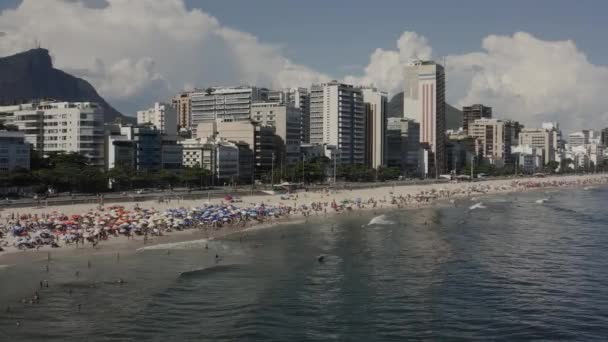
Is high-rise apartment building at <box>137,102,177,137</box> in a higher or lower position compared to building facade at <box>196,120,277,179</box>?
higher

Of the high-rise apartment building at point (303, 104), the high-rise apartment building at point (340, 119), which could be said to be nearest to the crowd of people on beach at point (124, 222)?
the high-rise apartment building at point (340, 119)

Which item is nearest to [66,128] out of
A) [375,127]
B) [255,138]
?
[255,138]

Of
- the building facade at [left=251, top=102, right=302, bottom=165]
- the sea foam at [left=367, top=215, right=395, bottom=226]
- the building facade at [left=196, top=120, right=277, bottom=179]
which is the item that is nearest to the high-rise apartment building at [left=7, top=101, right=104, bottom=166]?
the building facade at [left=196, top=120, right=277, bottom=179]

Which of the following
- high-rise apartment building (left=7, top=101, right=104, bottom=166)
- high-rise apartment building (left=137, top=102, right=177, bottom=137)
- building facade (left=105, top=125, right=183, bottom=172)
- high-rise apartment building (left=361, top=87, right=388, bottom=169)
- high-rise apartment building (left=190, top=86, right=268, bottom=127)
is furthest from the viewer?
high-rise apartment building (left=361, top=87, right=388, bottom=169)

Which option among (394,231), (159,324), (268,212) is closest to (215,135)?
Answer: (268,212)

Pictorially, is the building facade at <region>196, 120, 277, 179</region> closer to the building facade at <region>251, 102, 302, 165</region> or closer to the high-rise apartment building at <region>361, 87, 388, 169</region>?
the building facade at <region>251, 102, 302, 165</region>

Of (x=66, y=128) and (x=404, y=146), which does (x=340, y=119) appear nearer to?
(x=404, y=146)
